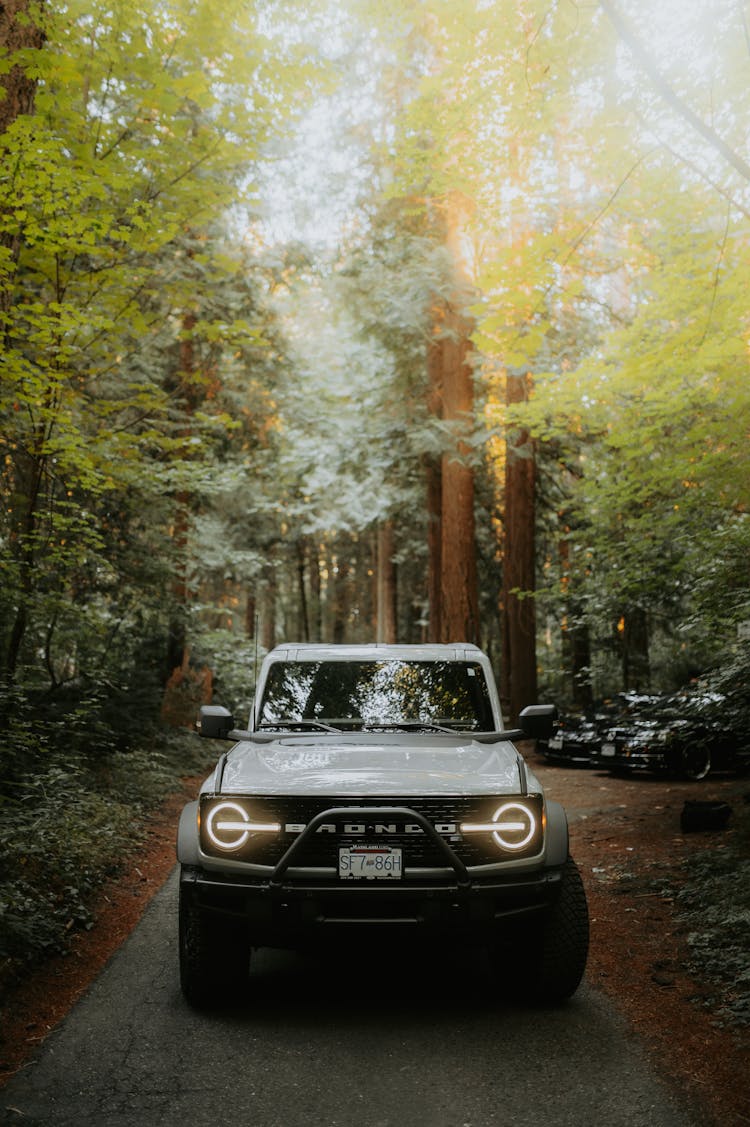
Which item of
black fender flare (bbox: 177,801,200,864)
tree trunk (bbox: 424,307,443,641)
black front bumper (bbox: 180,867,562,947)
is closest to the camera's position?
black front bumper (bbox: 180,867,562,947)

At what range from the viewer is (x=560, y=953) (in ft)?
14.7

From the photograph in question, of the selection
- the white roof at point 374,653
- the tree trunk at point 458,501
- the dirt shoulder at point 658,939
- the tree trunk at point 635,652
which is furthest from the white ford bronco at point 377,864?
the tree trunk at point 635,652

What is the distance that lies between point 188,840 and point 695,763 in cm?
1065

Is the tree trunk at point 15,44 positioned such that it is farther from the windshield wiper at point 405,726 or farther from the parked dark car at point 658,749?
the parked dark car at point 658,749

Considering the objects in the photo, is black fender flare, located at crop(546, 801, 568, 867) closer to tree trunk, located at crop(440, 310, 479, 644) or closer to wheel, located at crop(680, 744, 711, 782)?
wheel, located at crop(680, 744, 711, 782)

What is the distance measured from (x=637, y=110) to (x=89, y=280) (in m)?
5.66

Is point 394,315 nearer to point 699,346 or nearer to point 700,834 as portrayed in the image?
point 699,346

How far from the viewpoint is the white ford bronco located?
420 centimetres

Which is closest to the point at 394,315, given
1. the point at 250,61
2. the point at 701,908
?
the point at 250,61

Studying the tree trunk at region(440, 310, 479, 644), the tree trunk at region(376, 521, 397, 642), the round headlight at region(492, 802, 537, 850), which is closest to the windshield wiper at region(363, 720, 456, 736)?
the round headlight at region(492, 802, 537, 850)

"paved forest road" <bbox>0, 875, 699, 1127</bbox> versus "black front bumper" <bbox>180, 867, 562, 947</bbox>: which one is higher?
"black front bumper" <bbox>180, 867, 562, 947</bbox>

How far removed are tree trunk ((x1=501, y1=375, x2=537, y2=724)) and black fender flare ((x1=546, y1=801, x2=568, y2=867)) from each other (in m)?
13.4

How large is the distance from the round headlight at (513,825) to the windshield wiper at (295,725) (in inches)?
57.0

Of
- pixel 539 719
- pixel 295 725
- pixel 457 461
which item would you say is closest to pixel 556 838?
pixel 539 719
